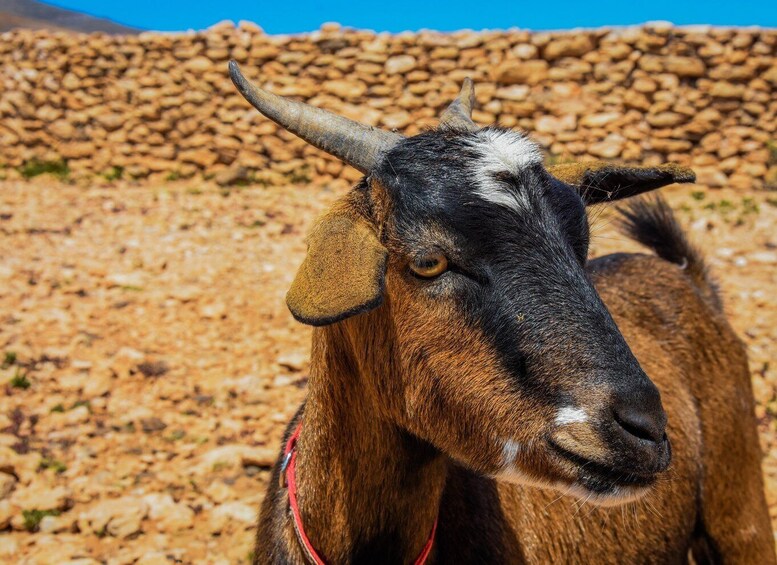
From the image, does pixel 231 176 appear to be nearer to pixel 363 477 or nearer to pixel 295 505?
pixel 295 505

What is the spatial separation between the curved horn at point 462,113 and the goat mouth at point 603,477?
1204 mm

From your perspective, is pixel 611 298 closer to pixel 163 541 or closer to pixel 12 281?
pixel 163 541

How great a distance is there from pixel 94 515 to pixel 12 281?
4397 mm

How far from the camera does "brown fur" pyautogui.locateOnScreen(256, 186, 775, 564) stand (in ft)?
6.95

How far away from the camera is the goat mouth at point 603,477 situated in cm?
191

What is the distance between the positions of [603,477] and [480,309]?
0.54 metres

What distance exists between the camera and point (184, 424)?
5.36 metres

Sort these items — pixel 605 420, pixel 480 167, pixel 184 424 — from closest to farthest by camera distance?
pixel 605 420, pixel 480 167, pixel 184 424

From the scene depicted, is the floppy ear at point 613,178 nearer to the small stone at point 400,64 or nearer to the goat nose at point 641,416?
the goat nose at point 641,416

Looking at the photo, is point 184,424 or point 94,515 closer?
point 94,515

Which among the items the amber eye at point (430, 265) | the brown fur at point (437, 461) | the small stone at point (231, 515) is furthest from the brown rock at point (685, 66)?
the amber eye at point (430, 265)

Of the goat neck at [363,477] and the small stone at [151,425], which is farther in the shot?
the small stone at [151,425]

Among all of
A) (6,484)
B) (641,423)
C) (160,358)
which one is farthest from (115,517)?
(641,423)

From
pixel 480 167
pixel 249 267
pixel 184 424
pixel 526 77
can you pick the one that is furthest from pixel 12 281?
pixel 526 77
